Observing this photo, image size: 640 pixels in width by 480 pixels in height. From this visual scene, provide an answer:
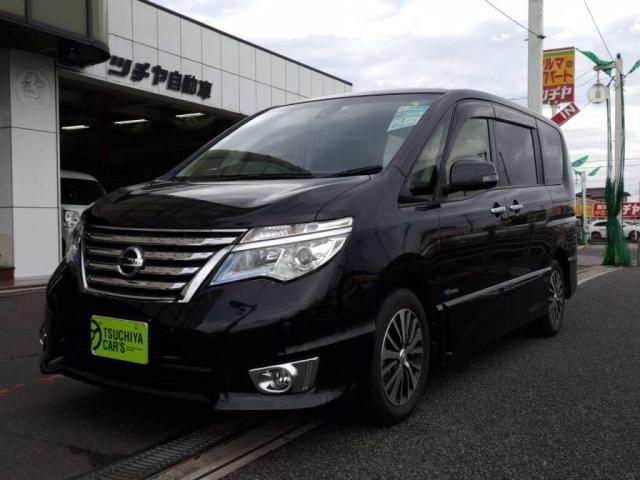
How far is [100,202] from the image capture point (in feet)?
10.7

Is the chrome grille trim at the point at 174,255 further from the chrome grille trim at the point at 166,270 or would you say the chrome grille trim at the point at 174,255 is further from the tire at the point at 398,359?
the tire at the point at 398,359

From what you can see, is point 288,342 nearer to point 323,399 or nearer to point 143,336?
point 323,399

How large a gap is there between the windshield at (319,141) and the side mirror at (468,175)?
0.34m

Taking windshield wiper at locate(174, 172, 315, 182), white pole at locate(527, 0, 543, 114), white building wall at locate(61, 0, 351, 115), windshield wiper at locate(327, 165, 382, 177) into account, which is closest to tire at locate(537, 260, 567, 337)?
windshield wiper at locate(327, 165, 382, 177)

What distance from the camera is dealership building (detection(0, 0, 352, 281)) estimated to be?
1004 centimetres

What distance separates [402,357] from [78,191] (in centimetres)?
1011

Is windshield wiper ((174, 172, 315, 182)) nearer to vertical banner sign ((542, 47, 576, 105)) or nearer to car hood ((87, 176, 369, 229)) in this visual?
car hood ((87, 176, 369, 229))

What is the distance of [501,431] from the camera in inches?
123

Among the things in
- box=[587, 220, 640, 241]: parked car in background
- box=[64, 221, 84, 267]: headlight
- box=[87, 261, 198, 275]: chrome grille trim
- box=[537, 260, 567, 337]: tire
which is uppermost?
box=[64, 221, 84, 267]: headlight

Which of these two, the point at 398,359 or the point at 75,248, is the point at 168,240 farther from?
the point at 398,359

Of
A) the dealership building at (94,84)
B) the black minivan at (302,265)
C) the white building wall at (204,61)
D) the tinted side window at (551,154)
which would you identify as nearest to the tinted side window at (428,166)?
the black minivan at (302,265)

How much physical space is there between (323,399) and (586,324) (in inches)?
171

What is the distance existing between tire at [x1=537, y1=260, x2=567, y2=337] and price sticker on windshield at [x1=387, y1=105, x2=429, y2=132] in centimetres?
225

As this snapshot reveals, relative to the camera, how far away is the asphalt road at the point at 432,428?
2707 millimetres
